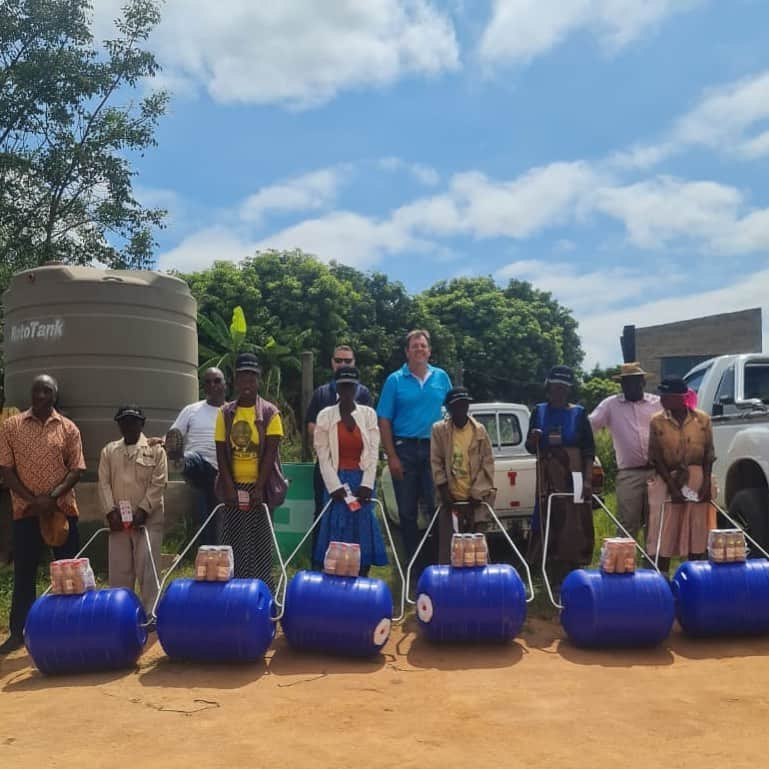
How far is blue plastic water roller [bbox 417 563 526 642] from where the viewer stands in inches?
202

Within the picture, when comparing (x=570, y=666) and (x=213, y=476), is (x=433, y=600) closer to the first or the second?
(x=570, y=666)

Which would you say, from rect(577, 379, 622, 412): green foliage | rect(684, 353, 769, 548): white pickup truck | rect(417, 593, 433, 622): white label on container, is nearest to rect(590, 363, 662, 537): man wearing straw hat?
rect(684, 353, 769, 548): white pickup truck

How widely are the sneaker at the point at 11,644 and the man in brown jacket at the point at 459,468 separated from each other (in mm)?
2997

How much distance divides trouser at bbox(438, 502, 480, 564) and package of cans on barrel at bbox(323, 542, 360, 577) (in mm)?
992

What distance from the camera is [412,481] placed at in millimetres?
6379

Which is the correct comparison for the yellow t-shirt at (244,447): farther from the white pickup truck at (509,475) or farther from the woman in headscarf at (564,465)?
the woman in headscarf at (564,465)

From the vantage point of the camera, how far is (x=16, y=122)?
35.9ft

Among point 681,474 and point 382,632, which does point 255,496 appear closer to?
point 382,632

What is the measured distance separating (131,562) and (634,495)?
384cm

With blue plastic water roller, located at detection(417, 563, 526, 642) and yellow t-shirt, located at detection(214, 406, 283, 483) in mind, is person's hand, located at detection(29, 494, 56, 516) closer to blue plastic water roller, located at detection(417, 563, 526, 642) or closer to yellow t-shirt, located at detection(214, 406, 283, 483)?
yellow t-shirt, located at detection(214, 406, 283, 483)

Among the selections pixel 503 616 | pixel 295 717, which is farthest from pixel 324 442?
pixel 295 717

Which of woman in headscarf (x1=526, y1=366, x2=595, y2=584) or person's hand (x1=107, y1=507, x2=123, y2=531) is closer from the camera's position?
person's hand (x1=107, y1=507, x2=123, y2=531)

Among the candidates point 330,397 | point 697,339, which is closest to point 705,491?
point 330,397

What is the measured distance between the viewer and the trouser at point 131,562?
570cm
